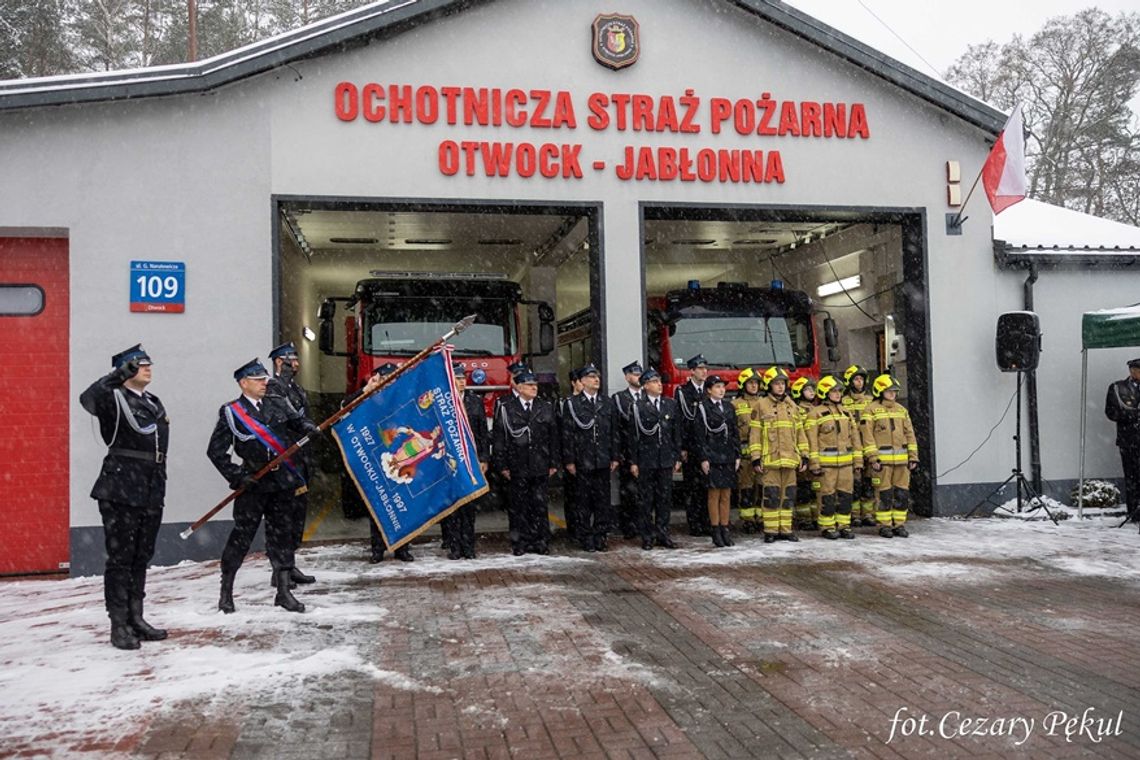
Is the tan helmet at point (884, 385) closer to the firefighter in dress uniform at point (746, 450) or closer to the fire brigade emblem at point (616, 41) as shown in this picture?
the firefighter in dress uniform at point (746, 450)

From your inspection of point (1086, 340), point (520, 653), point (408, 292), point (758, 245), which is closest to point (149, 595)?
point (520, 653)

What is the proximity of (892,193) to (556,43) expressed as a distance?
4.78 meters

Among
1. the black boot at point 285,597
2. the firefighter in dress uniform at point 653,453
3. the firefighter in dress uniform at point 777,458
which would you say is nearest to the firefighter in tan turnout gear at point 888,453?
the firefighter in dress uniform at point 777,458

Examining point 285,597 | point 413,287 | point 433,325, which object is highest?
point 413,287

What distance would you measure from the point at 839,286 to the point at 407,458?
405 inches

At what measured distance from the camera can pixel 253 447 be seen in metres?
6.97

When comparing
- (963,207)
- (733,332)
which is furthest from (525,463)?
(963,207)

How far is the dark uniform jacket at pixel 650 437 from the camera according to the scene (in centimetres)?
988

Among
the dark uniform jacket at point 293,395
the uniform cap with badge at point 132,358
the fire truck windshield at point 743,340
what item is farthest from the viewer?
the fire truck windshield at point 743,340

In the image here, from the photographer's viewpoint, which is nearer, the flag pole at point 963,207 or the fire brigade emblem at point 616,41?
the fire brigade emblem at point 616,41

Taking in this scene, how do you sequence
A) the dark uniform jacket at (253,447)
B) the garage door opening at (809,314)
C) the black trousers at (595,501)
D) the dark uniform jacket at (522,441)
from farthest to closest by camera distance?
the garage door opening at (809,314) → the black trousers at (595,501) → the dark uniform jacket at (522,441) → the dark uniform jacket at (253,447)

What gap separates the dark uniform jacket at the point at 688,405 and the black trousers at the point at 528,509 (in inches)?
71.1

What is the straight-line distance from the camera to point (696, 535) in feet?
35.2

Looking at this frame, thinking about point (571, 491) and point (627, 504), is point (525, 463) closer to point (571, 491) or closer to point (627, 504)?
point (571, 491)
